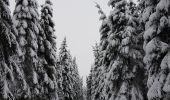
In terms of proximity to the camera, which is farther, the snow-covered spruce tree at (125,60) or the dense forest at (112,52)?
the snow-covered spruce tree at (125,60)

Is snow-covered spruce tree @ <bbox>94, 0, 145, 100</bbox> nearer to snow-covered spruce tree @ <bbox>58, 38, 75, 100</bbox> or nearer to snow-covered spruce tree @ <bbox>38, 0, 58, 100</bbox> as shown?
snow-covered spruce tree @ <bbox>38, 0, 58, 100</bbox>

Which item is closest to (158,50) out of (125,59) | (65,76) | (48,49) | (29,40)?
(125,59)

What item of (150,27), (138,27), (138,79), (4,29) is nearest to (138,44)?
(138,27)

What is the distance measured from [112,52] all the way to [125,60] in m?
1.60

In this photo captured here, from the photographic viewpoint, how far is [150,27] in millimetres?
12273

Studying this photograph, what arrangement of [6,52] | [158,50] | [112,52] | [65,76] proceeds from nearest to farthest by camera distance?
[6,52] → [158,50] → [112,52] → [65,76]

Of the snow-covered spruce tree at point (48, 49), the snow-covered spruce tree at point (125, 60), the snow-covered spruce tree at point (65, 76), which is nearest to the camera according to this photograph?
the snow-covered spruce tree at point (125, 60)

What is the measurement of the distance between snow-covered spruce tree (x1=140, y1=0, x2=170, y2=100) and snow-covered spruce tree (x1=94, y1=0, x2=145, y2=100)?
14.6 feet

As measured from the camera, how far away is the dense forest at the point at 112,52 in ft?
37.5

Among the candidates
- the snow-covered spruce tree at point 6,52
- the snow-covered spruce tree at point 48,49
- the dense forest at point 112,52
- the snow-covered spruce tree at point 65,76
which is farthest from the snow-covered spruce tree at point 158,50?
the snow-covered spruce tree at point 65,76

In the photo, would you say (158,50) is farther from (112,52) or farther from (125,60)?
(112,52)

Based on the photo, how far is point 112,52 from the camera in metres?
18.7

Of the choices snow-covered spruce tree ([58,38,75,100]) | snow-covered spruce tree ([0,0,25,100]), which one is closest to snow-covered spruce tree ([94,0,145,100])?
snow-covered spruce tree ([0,0,25,100])

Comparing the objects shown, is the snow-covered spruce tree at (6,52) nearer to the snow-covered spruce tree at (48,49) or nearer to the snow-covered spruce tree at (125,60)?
the snow-covered spruce tree at (125,60)
